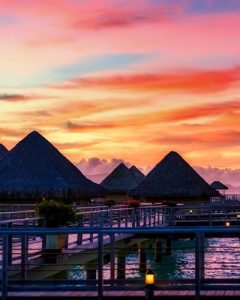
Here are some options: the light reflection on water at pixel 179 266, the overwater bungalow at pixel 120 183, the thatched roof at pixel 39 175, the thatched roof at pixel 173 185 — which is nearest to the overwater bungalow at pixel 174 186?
the thatched roof at pixel 173 185

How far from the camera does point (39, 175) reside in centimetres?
5044

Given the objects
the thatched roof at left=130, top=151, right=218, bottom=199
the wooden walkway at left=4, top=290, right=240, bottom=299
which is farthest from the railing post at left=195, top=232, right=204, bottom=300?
the thatched roof at left=130, top=151, right=218, bottom=199

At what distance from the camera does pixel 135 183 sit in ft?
286

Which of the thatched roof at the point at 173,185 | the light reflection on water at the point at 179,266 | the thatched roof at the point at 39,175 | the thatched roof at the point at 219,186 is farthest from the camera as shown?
the thatched roof at the point at 219,186

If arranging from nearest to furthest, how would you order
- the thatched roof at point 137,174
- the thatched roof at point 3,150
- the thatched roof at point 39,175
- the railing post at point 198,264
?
the railing post at point 198,264 → the thatched roof at point 39,175 → the thatched roof at point 3,150 → the thatched roof at point 137,174

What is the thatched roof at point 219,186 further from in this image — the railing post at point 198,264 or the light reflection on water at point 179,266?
Result: the railing post at point 198,264

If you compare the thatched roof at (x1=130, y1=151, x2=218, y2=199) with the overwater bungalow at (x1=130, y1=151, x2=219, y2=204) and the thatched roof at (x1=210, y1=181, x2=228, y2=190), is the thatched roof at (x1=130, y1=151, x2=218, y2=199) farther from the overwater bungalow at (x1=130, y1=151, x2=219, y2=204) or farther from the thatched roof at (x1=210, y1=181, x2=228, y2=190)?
the thatched roof at (x1=210, y1=181, x2=228, y2=190)

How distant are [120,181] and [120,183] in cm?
65

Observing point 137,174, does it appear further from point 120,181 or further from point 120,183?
point 120,183

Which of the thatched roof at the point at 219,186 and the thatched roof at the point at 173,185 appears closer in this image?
the thatched roof at the point at 173,185

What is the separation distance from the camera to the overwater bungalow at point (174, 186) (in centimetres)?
6856

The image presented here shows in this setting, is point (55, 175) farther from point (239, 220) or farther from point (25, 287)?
point (25, 287)

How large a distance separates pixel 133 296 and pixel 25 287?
1.85 metres

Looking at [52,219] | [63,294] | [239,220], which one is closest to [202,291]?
[63,294]
